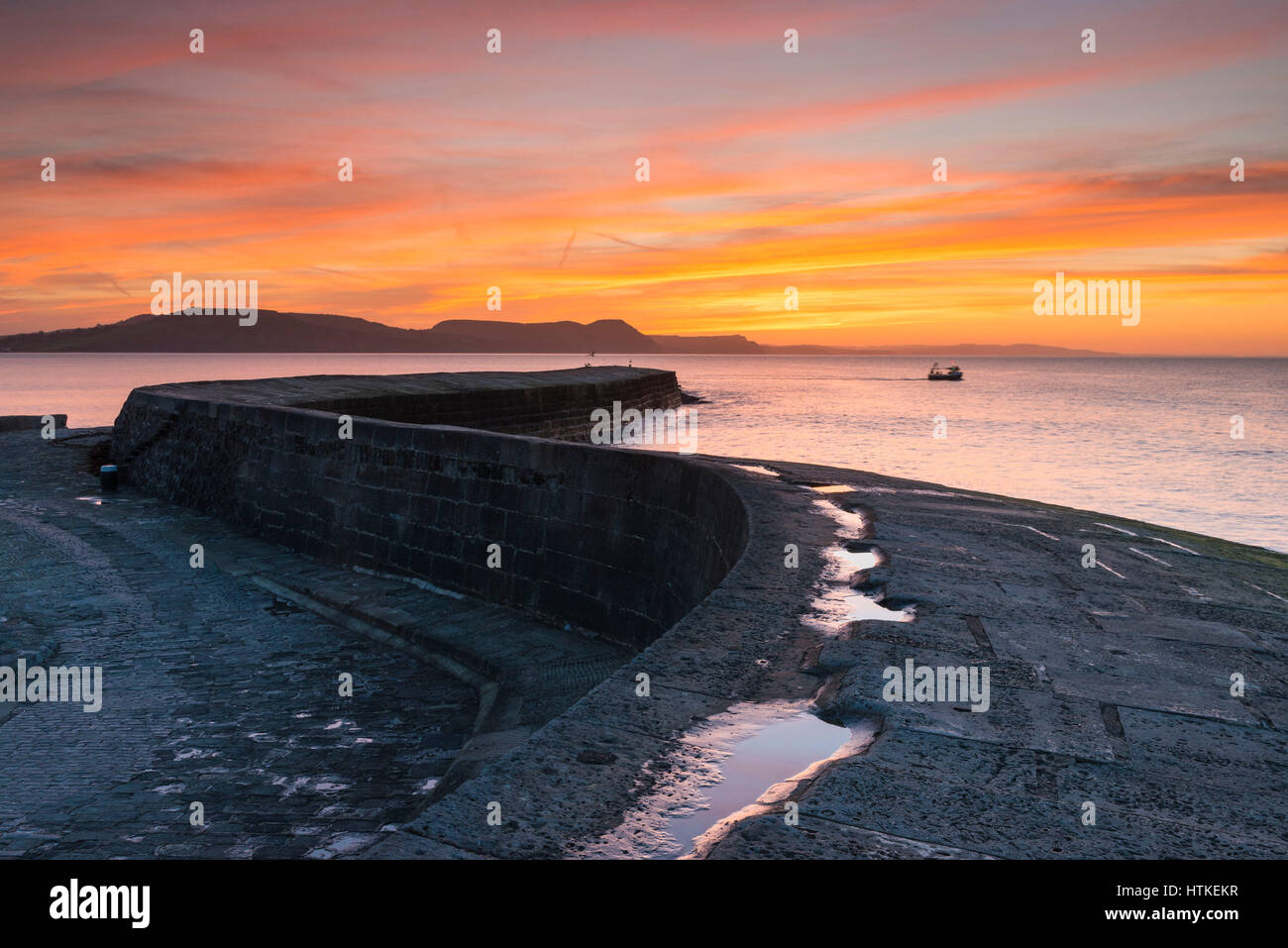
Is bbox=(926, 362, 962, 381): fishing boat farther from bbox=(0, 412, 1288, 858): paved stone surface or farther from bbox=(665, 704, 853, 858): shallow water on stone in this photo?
bbox=(665, 704, 853, 858): shallow water on stone

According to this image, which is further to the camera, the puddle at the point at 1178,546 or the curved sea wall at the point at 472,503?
the curved sea wall at the point at 472,503

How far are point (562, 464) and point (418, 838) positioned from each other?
18.0 feet

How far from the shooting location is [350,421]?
31.8 feet

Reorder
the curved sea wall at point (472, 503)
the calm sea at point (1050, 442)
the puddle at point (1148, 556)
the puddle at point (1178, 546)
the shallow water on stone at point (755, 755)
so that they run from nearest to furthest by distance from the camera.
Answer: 1. the shallow water on stone at point (755, 755)
2. the puddle at point (1148, 556)
3. the puddle at point (1178, 546)
4. the curved sea wall at point (472, 503)
5. the calm sea at point (1050, 442)

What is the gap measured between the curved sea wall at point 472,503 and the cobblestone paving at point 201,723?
1237mm

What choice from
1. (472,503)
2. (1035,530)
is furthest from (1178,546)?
(472,503)

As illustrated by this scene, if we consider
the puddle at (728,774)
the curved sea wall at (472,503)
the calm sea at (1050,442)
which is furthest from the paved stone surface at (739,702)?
the calm sea at (1050,442)

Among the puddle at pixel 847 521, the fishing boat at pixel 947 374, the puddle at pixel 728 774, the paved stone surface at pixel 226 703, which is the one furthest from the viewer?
the fishing boat at pixel 947 374

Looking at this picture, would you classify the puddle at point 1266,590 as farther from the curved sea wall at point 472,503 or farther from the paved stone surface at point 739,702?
the curved sea wall at point 472,503

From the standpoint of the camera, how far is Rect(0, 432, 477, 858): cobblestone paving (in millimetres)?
4137

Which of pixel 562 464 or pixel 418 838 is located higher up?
pixel 562 464

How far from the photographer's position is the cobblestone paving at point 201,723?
4.14 metres
